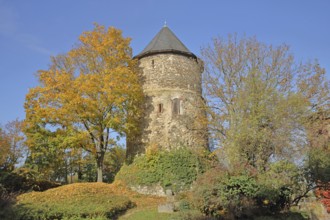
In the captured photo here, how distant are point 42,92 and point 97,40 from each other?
5077 mm

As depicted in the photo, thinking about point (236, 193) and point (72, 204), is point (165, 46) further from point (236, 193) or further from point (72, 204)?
point (72, 204)

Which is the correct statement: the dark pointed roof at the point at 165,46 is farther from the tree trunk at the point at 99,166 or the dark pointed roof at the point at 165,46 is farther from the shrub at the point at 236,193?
the shrub at the point at 236,193

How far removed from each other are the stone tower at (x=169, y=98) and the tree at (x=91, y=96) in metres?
1.29

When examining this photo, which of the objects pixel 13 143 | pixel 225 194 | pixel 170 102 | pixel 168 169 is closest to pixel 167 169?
pixel 168 169

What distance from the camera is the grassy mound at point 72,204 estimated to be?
12727 mm

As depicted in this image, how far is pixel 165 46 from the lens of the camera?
75.9ft

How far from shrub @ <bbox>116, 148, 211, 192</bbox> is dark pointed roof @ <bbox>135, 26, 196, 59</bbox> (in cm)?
730

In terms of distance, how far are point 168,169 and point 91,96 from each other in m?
6.84

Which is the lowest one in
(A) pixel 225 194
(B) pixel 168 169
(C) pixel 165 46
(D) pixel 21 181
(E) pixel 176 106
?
(A) pixel 225 194

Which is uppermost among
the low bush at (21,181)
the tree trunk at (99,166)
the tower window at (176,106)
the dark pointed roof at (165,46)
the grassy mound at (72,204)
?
the dark pointed roof at (165,46)

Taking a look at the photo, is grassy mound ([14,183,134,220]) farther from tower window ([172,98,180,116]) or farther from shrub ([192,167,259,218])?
tower window ([172,98,180,116])

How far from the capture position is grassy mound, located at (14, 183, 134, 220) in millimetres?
12727

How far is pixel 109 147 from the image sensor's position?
2244 centimetres

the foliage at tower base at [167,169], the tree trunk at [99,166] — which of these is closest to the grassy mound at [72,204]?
the foliage at tower base at [167,169]
